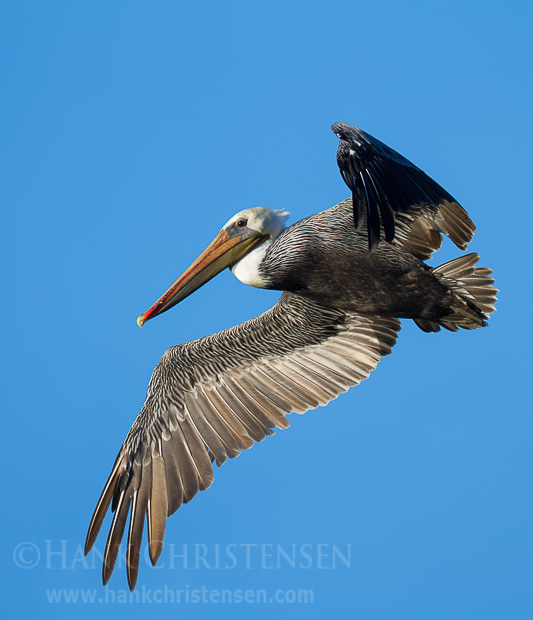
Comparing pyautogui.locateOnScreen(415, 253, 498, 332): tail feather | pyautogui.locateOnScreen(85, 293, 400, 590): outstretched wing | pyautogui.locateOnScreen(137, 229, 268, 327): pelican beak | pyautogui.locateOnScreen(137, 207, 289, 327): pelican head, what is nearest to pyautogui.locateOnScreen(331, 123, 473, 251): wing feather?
pyautogui.locateOnScreen(415, 253, 498, 332): tail feather

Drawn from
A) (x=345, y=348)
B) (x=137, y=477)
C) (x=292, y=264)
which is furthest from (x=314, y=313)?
(x=137, y=477)

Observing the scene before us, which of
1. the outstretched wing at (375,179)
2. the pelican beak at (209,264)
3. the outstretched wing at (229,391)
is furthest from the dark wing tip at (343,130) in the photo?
the outstretched wing at (229,391)

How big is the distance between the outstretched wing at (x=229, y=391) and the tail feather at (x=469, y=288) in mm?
993

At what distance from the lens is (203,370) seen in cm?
1167

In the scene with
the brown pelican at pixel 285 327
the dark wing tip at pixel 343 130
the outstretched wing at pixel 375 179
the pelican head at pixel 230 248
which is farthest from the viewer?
the pelican head at pixel 230 248

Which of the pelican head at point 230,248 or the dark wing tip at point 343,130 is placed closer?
the dark wing tip at point 343,130

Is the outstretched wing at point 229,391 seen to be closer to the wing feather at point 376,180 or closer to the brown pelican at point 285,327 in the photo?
the brown pelican at point 285,327

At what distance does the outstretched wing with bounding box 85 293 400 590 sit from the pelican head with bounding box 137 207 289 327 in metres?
0.61

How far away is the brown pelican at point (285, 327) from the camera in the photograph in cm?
1055

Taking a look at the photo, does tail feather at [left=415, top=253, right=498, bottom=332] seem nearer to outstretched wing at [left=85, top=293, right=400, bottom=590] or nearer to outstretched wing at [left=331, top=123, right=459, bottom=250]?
outstretched wing at [left=85, top=293, right=400, bottom=590]

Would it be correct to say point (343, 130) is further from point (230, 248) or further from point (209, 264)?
point (209, 264)

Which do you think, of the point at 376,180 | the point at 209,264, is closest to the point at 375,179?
the point at 376,180

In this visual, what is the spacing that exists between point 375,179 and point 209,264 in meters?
2.82

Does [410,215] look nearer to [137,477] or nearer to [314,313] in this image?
[314,313]
